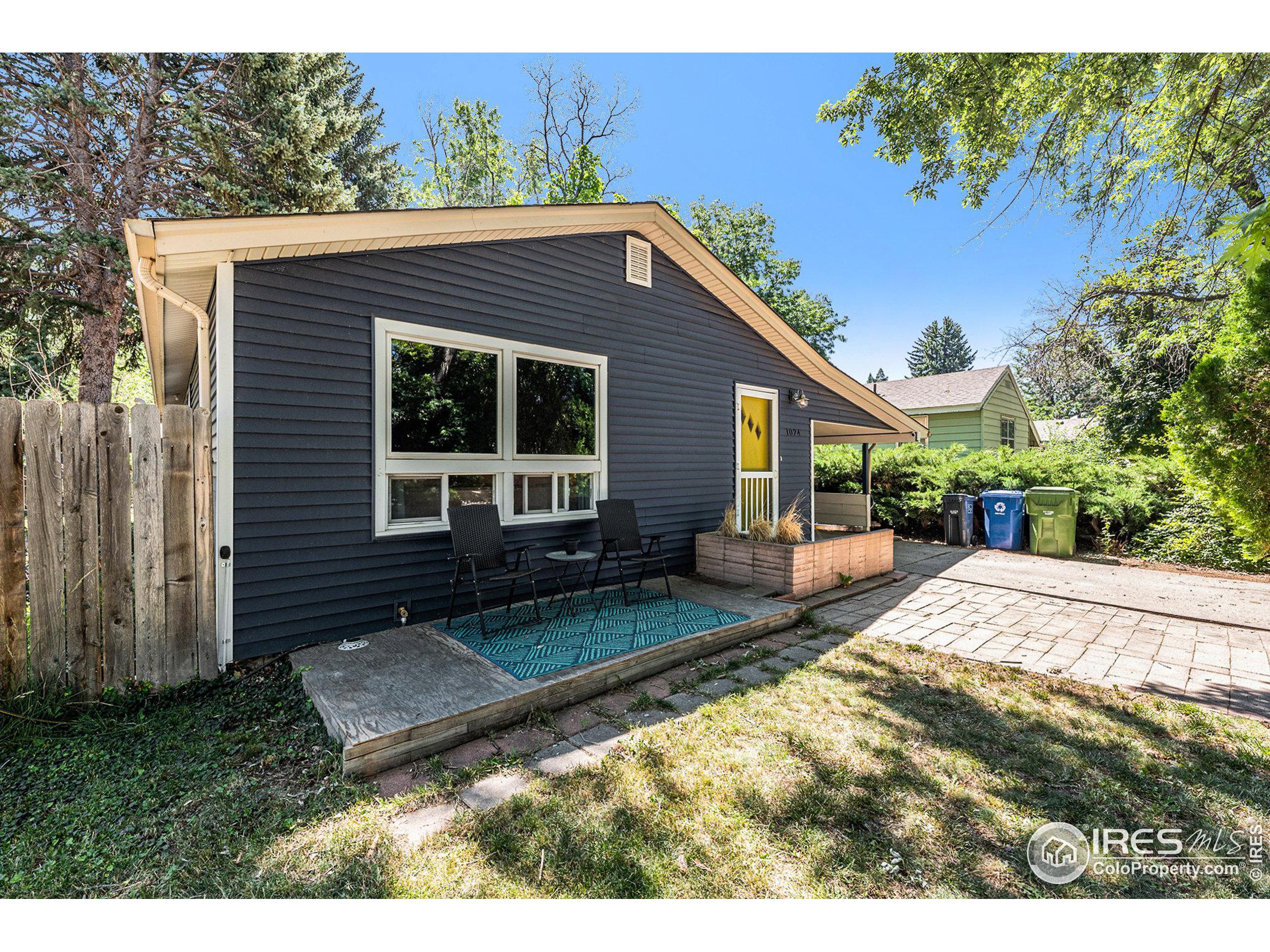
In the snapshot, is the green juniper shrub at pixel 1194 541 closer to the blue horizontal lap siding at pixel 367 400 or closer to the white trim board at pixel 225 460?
the blue horizontal lap siding at pixel 367 400

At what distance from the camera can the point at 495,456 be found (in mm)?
4754

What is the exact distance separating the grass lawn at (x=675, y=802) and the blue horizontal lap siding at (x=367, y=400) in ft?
2.60

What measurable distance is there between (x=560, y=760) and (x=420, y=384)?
3.10 meters

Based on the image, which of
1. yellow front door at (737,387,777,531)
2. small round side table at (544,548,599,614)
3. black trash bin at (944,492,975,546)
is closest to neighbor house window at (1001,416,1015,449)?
black trash bin at (944,492,975,546)

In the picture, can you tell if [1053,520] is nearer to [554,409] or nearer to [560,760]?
[554,409]

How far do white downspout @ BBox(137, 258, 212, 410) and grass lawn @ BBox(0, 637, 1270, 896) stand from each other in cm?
218

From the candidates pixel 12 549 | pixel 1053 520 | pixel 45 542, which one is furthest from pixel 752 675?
pixel 1053 520

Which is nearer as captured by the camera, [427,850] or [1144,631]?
[427,850]

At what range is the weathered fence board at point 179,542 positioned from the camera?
334cm

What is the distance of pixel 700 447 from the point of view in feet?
22.0
